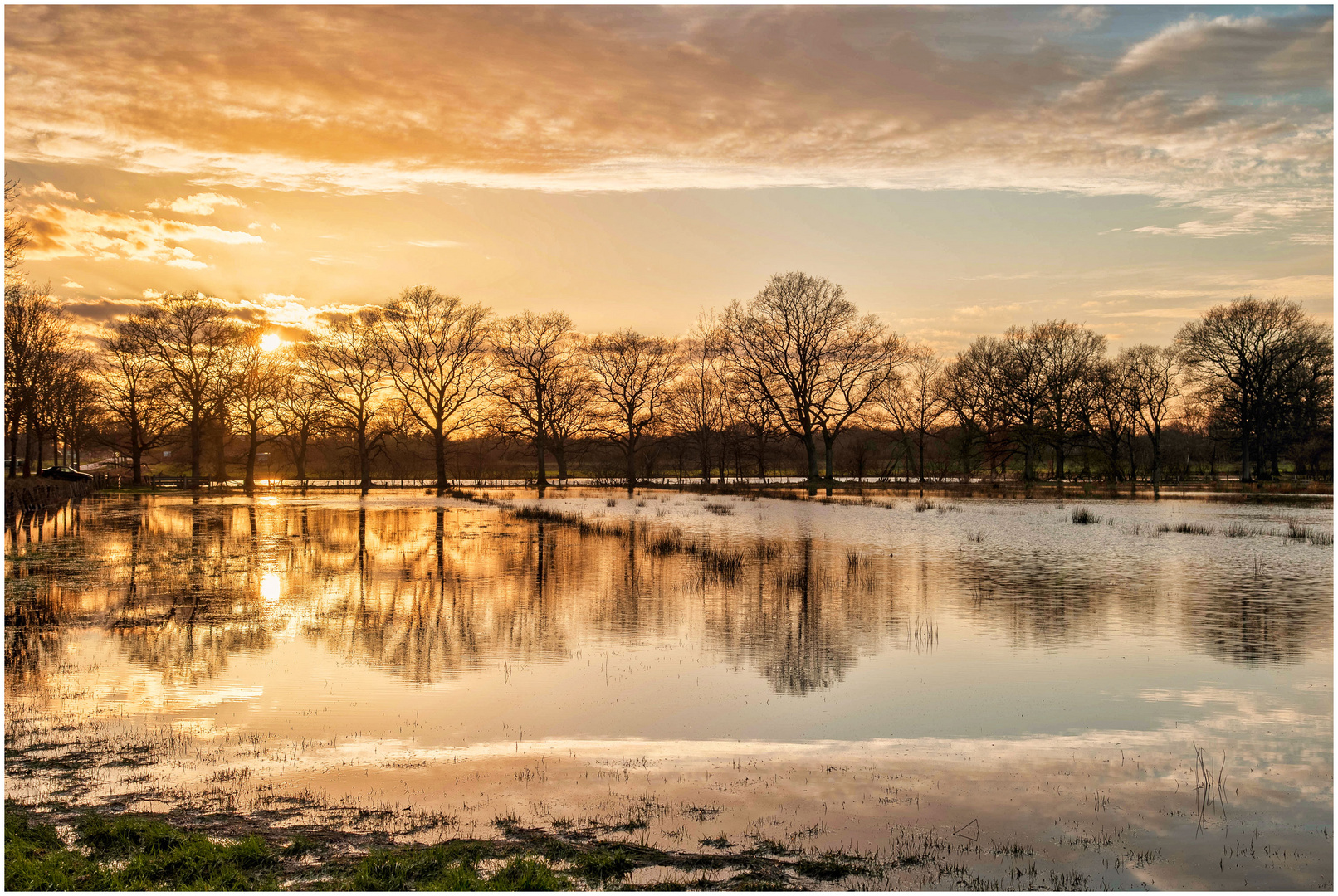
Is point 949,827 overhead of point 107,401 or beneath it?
beneath

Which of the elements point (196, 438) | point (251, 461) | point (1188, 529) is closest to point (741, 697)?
point (1188, 529)

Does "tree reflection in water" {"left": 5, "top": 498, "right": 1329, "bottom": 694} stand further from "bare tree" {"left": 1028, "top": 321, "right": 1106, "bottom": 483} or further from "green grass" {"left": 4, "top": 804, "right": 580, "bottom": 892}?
"bare tree" {"left": 1028, "top": 321, "right": 1106, "bottom": 483}

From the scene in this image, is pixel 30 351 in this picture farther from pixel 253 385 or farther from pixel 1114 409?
pixel 1114 409

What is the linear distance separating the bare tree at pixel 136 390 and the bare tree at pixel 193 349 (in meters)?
0.75

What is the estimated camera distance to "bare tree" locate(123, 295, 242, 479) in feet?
225

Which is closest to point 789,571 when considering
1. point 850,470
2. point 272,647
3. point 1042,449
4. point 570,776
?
point 272,647

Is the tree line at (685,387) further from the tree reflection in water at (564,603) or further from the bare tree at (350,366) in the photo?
the tree reflection in water at (564,603)

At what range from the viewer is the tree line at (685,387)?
68875 mm

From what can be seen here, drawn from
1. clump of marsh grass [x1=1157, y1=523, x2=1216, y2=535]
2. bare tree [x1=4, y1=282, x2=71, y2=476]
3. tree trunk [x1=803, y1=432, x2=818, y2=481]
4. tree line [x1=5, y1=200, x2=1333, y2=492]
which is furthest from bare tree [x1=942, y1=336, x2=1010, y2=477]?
bare tree [x1=4, y1=282, x2=71, y2=476]

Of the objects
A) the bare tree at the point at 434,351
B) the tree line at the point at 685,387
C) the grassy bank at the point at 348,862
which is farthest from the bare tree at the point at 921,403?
the grassy bank at the point at 348,862

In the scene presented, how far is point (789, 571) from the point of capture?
2277cm

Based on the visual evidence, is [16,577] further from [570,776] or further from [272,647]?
[570,776]

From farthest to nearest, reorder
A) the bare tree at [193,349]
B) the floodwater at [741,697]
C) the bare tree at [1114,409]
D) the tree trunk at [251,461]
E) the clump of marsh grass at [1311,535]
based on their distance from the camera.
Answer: the bare tree at [1114,409]
the tree trunk at [251,461]
the bare tree at [193,349]
the clump of marsh grass at [1311,535]
the floodwater at [741,697]

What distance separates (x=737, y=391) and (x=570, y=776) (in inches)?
2532
